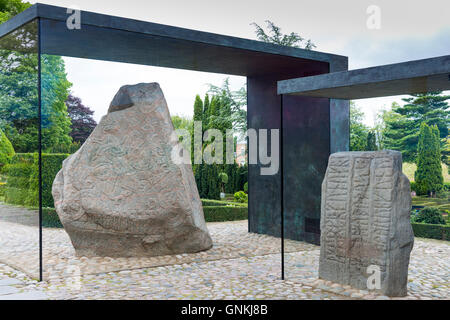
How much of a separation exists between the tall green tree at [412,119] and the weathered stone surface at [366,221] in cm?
1405

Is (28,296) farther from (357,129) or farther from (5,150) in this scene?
(357,129)

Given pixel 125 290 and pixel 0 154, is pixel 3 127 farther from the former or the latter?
pixel 125 290

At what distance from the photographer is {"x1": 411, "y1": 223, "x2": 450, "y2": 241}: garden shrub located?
995cm

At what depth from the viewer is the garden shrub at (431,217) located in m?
10.5

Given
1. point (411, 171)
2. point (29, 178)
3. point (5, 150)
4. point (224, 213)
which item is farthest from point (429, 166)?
point (5, 150)

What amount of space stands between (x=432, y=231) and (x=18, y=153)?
11667mm

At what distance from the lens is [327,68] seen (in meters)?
8.66

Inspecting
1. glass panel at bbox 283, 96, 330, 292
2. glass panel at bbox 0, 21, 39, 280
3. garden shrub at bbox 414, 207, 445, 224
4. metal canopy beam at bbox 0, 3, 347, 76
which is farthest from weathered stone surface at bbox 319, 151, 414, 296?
garden shrub at bbox 414, 207, 445, 224

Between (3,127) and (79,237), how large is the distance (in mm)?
10031

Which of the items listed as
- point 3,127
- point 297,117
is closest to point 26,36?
point 297,117
